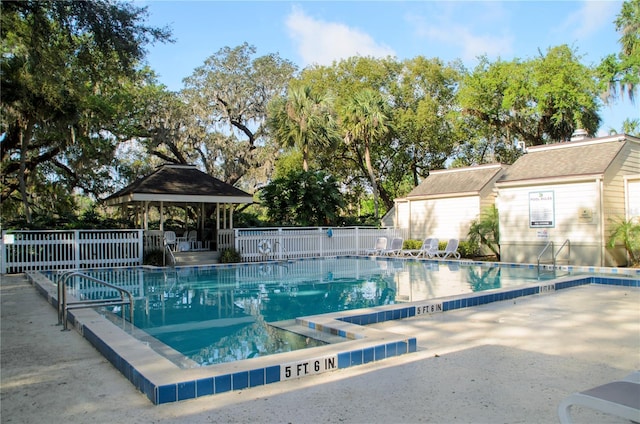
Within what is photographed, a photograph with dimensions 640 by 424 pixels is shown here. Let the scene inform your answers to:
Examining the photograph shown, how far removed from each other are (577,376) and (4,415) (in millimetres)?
4755

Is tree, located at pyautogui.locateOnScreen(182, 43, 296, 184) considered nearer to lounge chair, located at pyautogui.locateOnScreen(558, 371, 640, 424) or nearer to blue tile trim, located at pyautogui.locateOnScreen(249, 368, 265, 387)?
blue tile trim, located at pyautogui.locateOnScreen(249, 368, 265, 387)

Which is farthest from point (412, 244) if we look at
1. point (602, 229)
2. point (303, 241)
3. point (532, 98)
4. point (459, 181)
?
point (532, 98)

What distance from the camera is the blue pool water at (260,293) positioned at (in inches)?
240

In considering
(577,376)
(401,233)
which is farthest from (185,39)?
(401,233)

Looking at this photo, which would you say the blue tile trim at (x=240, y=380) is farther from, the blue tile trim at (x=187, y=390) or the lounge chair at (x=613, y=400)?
the lounge chair at (x=613, y=400)

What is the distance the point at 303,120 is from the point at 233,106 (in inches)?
324

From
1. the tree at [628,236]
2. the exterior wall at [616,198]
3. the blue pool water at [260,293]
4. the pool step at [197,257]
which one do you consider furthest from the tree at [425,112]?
the tree at [628,236]

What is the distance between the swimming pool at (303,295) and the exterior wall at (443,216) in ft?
11.9

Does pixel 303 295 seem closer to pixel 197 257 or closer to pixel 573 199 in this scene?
pixel 197 257

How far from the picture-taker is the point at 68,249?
49.1 feet

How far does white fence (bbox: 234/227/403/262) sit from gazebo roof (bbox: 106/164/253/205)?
1565 millimetres

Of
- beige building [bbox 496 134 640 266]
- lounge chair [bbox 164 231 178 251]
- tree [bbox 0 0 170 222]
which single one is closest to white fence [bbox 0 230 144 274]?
lounge chair [bbox 164 231 178 251]

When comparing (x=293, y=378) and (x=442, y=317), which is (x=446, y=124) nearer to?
(x=442, y=317)

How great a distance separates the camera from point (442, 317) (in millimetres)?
7137
